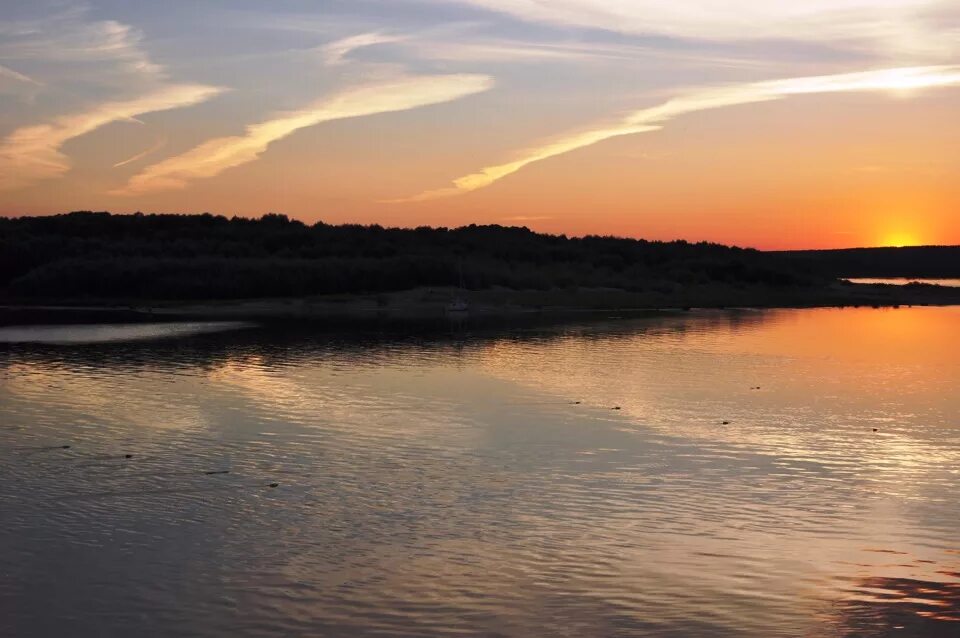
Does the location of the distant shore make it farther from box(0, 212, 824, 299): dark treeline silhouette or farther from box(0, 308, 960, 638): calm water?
box(0, 308, 960, 638): calm water

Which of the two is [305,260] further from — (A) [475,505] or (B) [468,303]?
(A) [475,505]

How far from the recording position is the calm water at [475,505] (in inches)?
444

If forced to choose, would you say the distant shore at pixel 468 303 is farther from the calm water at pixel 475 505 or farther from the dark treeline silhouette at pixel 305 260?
the calm water at pixel 475 505

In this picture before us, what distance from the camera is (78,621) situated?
10992mm

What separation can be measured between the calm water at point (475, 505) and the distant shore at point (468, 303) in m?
41.0

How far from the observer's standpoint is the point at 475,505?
16.0 m

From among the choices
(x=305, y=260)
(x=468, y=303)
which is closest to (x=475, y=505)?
(x=468, y=303)

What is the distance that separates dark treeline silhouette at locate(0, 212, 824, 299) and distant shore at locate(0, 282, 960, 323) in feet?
14.3

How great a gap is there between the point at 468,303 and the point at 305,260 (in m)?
28.3

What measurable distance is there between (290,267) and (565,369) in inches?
2602

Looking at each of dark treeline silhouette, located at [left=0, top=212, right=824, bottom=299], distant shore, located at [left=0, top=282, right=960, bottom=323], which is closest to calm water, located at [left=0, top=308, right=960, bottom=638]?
distant shore, located at [left=0, top=282, right=960, bottom=323]

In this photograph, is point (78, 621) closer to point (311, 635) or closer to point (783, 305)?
point (311, 635)

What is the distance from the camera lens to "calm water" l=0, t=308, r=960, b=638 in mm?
11281

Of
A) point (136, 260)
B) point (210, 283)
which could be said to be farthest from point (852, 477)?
point (136, 260)
